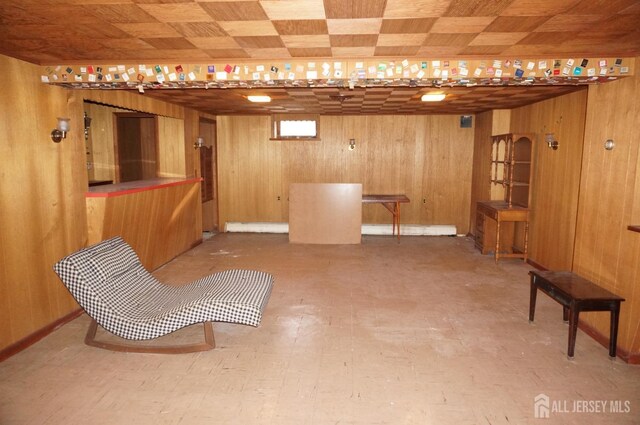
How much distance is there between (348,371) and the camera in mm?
3443

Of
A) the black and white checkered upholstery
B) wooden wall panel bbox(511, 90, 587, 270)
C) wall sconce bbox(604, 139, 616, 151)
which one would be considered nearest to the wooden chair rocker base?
the black and white checkered upholstery

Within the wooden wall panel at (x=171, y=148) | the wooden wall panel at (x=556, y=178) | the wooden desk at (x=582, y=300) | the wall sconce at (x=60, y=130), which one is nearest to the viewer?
the wooden desk at (x=582, y=300)

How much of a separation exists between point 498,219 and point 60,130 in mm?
6240

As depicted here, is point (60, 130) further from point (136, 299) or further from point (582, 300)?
point (582, 300)

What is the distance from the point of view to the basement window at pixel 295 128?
9.25 m

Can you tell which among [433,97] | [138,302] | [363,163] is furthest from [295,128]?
[138,302]

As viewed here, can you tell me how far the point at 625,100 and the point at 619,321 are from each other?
80.9 inches

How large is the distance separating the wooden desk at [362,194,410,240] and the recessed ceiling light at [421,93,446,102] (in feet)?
7.36

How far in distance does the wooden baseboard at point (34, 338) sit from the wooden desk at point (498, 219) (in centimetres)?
620

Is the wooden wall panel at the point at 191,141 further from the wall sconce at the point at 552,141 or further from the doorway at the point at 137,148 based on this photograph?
the wall sconce at the point at 552,141

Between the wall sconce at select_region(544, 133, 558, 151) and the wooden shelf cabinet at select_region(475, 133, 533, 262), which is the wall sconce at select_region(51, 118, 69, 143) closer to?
the wooden shelf cabinet at select_region(475, 133, 533, 262)

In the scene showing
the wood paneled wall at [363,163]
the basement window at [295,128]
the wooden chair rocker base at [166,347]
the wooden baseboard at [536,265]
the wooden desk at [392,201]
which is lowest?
the wooden chair rocker base at [166,347]

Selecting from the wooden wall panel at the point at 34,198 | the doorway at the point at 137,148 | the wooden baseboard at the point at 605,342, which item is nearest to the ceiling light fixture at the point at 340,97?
the wooden wall panel at the point at 34,198

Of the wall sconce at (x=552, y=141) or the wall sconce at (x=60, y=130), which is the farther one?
the wall sconce at (x=552, y=141)
